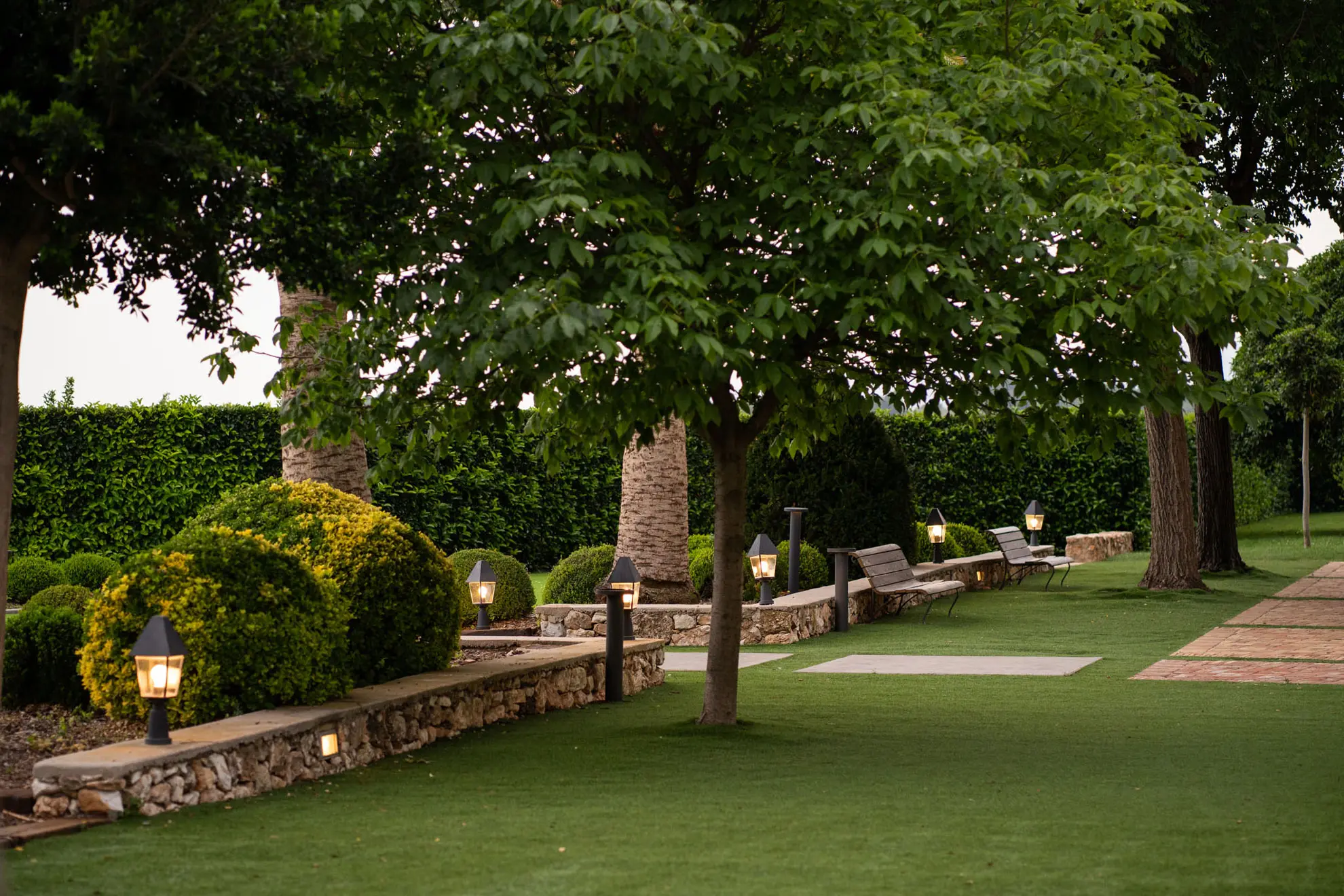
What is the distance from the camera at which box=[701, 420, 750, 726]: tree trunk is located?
898cm

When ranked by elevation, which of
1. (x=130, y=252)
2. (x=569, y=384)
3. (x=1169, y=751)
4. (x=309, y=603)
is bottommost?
(x=1169, y=751)

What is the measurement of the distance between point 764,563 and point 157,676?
28.6 feet

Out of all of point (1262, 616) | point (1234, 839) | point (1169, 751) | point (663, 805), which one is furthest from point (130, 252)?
point (1262, 616)

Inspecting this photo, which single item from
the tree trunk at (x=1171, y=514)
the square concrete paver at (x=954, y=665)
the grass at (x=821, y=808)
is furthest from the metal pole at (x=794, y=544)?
the grass at (x=821, y=808)

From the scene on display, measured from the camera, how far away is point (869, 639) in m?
14.8

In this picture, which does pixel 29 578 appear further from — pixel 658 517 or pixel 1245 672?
pixel 1245 672

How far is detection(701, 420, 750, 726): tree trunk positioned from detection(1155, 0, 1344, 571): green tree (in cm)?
902

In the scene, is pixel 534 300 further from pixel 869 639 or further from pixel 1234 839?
pixel 869 639

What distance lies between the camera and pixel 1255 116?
19422 mm

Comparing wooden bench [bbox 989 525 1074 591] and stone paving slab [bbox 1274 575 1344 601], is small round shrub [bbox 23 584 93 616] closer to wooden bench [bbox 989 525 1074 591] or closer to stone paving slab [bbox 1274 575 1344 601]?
wooden bench [bbox 989 525 1074 591]

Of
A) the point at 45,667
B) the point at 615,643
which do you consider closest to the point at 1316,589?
the point at 615,643

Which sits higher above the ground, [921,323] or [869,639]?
[921,323]

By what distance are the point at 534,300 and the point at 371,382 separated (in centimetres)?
212

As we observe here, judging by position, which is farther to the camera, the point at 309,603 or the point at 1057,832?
the point at 309,603
